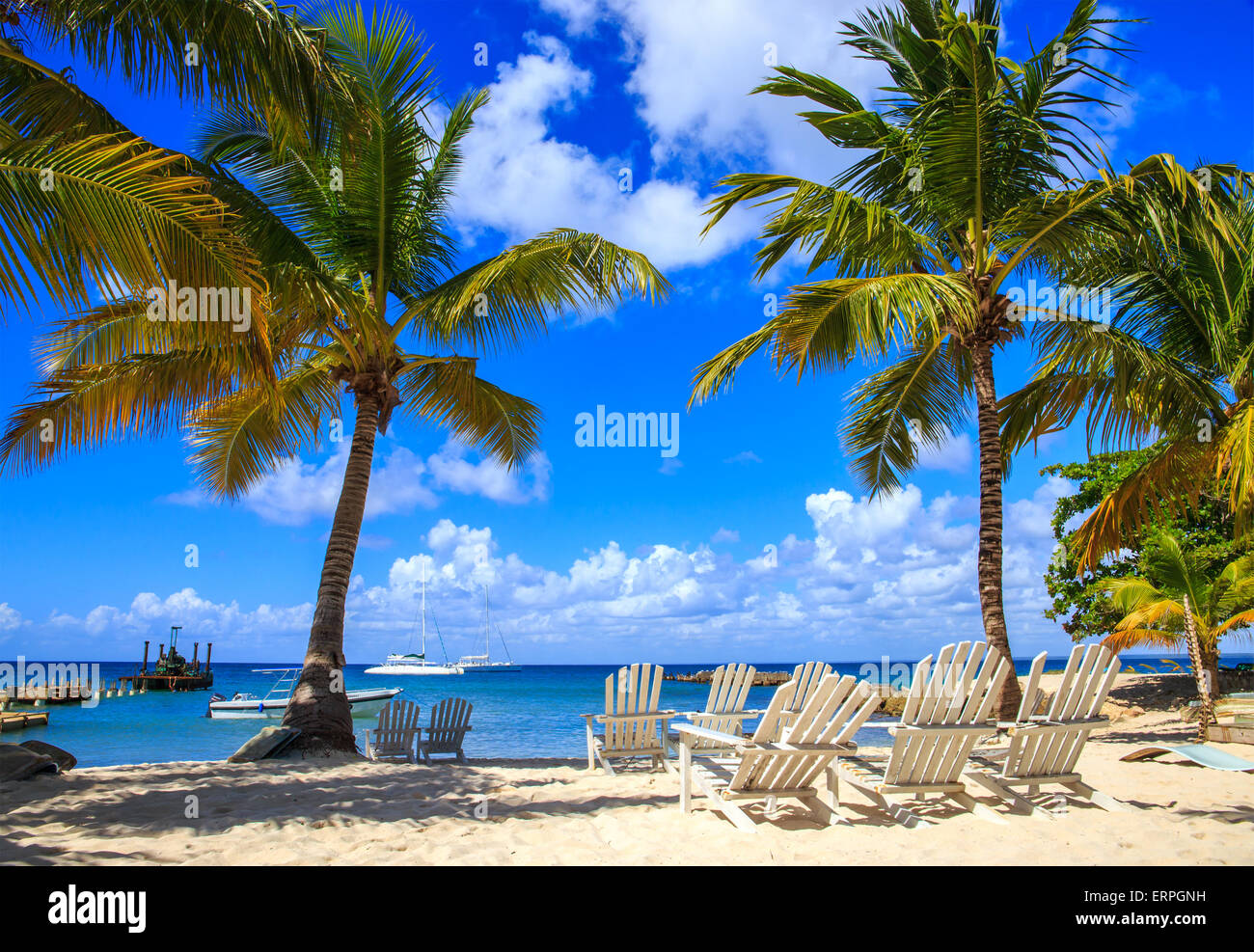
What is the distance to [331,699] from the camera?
27.1 ft

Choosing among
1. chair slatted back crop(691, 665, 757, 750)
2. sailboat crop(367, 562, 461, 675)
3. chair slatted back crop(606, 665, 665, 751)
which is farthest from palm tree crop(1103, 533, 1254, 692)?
sailboat crop(367, 562, 461, 675)

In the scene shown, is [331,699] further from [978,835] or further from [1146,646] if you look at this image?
[1146,646]

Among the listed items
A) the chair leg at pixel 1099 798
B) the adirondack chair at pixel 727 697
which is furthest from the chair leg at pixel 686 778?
the chair leg at pixel 1099 798

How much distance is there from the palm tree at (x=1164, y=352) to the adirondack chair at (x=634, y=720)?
22.2ft

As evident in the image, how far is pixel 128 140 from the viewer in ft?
18.4

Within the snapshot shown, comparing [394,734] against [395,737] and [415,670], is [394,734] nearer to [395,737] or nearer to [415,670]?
[395,737]

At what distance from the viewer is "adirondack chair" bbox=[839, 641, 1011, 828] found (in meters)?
4.71

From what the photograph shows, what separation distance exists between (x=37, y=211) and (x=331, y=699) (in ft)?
18.5

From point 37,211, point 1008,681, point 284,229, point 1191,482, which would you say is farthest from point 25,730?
point 1191,482

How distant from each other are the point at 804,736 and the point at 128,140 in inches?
249

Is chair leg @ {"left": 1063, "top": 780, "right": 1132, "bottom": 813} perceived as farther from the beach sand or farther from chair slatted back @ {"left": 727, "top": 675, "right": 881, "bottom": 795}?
chair slatted back @ {"left": 727, "top": 675, "right": 881, "bottom": 795}

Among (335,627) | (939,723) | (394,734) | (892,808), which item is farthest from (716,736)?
(335,627)

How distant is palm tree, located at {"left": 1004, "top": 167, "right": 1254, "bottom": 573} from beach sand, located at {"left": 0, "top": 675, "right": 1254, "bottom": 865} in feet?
14.9
